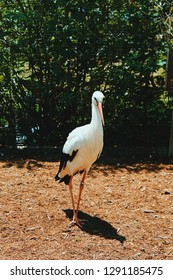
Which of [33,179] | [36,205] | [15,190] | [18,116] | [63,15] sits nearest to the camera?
[36,205]

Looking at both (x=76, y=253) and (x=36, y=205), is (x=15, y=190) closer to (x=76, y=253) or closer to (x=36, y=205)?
(x=36, y=205)

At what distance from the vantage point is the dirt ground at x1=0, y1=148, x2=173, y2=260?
150 inches

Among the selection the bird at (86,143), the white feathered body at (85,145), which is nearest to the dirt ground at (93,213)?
the bird at (86,143)

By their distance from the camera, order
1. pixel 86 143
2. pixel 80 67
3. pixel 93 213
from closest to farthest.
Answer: pixel 86 143 → pixel 93 213 → pixel 80 67

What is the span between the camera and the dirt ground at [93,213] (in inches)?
150

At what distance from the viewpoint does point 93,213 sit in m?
4.63

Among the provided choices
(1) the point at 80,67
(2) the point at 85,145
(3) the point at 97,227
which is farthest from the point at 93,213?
(1) the point at 80,67

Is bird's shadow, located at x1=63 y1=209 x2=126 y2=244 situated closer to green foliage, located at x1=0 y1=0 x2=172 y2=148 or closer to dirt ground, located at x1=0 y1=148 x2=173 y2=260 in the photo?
dirt ground, located at x1=0 y1=148 x2=173 y2=260

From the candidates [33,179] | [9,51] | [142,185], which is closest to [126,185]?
[142,185]

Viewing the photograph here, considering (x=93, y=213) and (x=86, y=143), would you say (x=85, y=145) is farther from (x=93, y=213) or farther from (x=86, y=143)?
(x=93, y=213)

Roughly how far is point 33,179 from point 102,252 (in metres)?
2.11

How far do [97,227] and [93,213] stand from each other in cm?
36

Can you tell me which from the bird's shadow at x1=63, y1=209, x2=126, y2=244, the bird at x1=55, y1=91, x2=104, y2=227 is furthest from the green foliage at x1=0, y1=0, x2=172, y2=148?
the bird's shadow at x1=63, y1=209, x2=126, y2=244

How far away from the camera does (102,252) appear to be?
378cm
